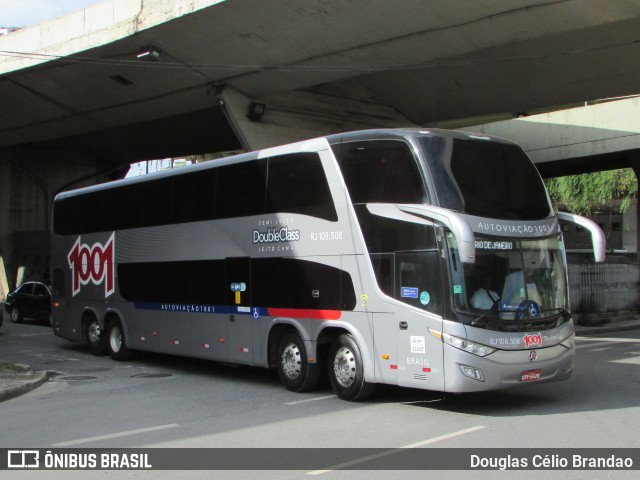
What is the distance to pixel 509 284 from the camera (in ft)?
32.9

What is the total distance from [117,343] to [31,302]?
11.7m

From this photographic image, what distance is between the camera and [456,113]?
1153 inches

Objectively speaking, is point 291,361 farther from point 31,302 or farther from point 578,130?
point 578,130

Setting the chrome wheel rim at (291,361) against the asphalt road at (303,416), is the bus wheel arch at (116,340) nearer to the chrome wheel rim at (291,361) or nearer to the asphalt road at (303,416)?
the asphalt road at (303,416)

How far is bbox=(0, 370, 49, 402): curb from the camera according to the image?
1238 centimetres

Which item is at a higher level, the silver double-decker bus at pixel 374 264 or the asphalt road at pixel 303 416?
the silver double-decker bus at pixel 374 264


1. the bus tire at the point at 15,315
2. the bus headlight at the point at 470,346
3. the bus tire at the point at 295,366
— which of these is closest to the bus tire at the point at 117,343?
the bus tire at the point at 295,366

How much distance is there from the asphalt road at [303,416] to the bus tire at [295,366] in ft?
0.73

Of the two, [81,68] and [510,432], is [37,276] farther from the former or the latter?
[510,432]

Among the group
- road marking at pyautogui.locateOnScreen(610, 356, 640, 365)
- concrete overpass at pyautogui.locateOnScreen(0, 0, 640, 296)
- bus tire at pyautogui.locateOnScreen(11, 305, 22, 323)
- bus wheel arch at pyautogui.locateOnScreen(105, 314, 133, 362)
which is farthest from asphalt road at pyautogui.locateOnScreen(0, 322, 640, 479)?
bus tire at pyautogui.locateOnScreen(11, 305, 22, 323)

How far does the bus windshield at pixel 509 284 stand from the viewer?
32.1 ft

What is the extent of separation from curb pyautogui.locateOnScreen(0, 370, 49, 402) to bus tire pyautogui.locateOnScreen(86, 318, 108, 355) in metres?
2.99

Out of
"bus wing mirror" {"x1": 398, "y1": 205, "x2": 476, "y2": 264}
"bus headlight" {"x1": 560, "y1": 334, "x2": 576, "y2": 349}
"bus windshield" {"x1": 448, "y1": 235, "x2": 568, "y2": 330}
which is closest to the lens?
"bus wing mirror" {"x1": 398, "y1": 205, "x2": 476, "y2": 264}

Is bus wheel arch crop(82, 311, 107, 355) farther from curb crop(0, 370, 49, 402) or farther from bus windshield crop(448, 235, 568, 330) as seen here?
bus windshield crop(448, 235, 568, 330)
